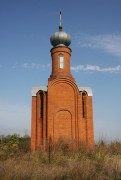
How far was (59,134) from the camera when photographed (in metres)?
21.1

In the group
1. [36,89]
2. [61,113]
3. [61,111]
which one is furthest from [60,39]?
[61,113]

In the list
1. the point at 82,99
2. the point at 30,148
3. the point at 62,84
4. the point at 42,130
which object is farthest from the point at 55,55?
the point at 30,148

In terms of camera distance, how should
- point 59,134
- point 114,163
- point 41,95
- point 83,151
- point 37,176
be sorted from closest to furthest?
point 37,176, point 114,163, point 83,151, point 59,134, point 41,95

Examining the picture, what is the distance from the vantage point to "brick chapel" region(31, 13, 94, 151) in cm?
2125

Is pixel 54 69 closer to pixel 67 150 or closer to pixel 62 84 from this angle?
pixel 62 84

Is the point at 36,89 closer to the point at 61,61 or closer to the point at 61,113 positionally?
the point at 61,113

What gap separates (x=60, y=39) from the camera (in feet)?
77.2

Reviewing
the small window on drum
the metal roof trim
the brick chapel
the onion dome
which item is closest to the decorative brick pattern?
the brick chapel

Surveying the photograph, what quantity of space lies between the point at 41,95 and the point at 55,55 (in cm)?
378

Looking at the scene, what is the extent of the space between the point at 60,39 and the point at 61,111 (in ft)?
20.8

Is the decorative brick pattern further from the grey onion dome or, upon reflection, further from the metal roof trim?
the grey onion dome

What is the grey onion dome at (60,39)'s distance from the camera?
2348 cm

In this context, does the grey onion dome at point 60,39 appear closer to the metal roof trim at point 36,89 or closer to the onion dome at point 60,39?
the onion dome at point 60,39

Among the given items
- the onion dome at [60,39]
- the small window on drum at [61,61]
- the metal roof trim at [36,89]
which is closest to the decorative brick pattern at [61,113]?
the metal roof trim at [36,89]
